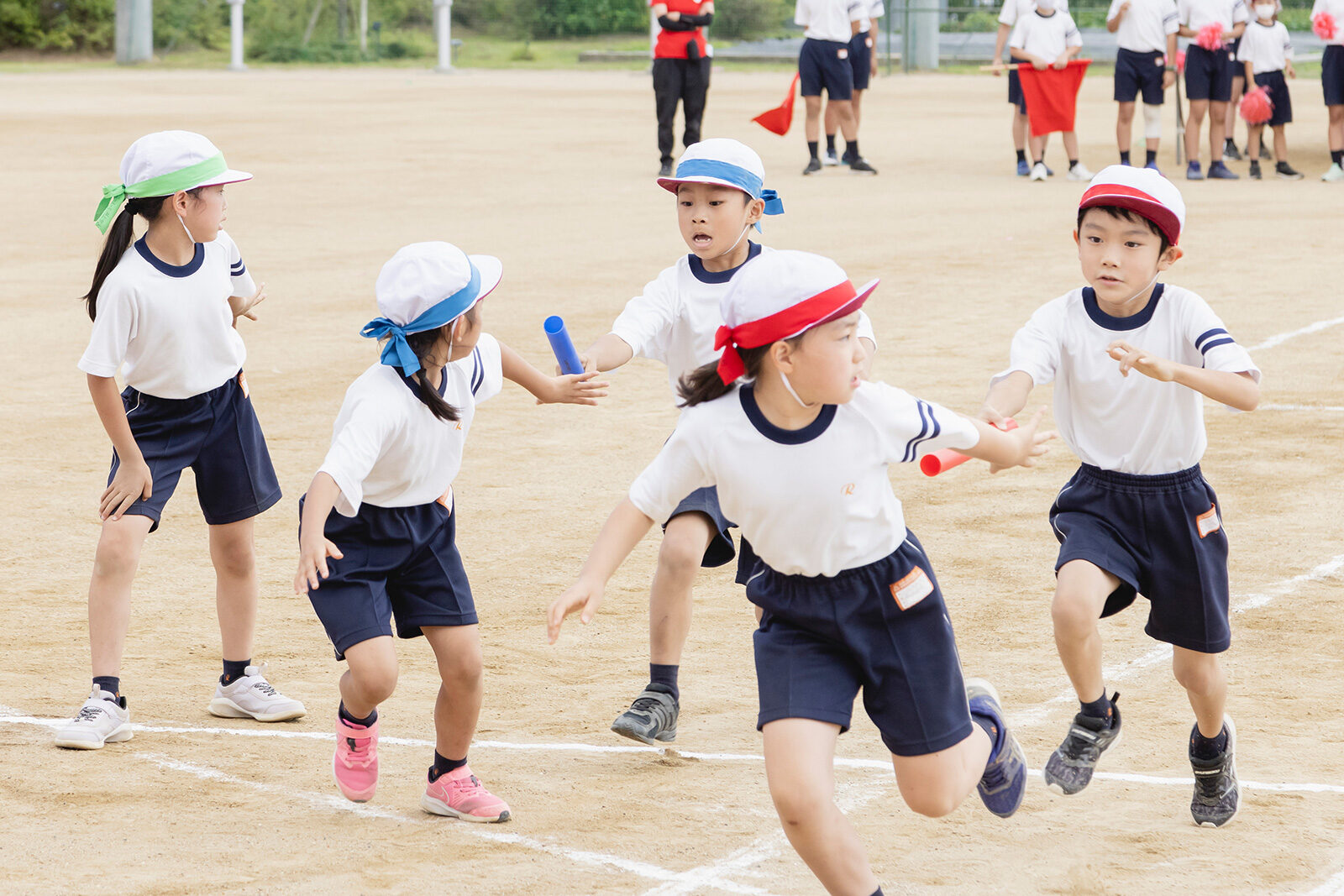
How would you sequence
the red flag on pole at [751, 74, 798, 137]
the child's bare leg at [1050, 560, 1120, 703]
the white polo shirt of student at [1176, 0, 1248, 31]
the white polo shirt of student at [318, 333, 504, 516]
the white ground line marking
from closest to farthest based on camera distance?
1. the white polo shirt of student at [318, 333, 504, 516]
2. the child's bare leg at [1050, 560, 1120, 703]
3. the white ground line marking
4. the red flag on pole at [751, 74, 798, 137]
5. the white polo shirt of student at [1176, 0, 1248, 31]

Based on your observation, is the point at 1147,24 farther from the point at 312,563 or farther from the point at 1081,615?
the point at 312,563

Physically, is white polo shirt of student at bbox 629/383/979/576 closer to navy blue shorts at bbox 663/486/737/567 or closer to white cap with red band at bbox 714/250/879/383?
white cap with red band at bbox 714/250/879/383

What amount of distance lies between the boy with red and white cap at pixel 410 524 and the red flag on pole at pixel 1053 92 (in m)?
15.2

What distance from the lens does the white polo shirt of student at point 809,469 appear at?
375 cm

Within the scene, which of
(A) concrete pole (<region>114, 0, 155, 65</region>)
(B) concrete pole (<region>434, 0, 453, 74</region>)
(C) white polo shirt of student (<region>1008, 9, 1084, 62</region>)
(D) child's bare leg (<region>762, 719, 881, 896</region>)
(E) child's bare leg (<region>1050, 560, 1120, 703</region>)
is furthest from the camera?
(A) concrete pole (<region>114, 0, 155, 65</region>)

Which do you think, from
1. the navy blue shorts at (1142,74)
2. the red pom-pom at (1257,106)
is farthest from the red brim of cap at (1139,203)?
the red pom-pom at (1257,106)

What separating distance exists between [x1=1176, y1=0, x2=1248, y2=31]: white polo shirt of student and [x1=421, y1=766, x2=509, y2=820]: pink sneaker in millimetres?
16330

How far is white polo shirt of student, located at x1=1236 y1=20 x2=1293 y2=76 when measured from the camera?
755 inches

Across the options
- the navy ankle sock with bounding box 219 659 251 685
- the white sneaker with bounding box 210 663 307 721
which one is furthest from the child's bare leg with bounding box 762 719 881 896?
the navy ankle sock with bounding box 219 659 251 685

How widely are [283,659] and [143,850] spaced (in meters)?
1.61

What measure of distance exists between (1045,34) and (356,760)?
1633cm

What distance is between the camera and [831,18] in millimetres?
19578

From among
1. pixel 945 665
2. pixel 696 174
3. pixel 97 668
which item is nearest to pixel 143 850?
pixel 97 668

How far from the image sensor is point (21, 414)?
966 centimetres
